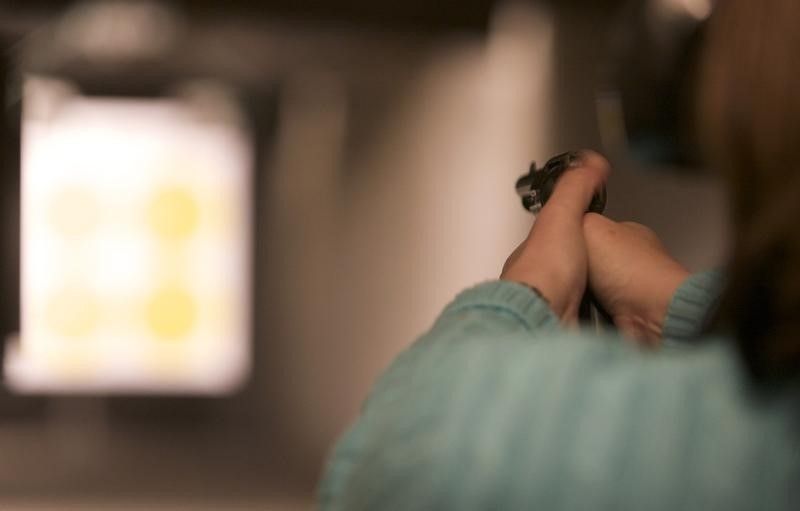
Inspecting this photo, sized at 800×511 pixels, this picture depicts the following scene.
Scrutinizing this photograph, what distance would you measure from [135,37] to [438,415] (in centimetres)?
111

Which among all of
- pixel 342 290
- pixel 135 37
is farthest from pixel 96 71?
pixel 342 290

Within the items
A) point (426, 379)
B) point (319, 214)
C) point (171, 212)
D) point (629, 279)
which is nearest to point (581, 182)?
point (629, 279)

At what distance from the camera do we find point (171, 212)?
1467 millimetres

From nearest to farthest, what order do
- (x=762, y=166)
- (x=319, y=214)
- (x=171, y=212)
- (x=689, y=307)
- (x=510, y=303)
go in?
(x=762, y=166)
(x=510, y=303)
(x=689, y=307)
(x=319, y=214)
(x=171, y=212)

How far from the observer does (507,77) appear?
137 centimetres

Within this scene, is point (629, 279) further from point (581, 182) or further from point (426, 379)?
point (426, 379)

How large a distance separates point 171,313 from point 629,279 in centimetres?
105

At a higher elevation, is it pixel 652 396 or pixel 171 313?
pixel 652 396

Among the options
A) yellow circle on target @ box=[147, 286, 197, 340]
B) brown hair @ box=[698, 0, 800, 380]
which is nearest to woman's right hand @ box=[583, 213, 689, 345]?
brown hair @ box=[698, 0, 800, 380]

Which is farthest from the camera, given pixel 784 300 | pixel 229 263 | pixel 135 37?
pixel 229 263

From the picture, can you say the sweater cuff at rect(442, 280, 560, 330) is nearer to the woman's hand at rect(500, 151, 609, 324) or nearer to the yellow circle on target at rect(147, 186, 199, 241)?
the woman's hand at rect(500, 151, 609, 324)

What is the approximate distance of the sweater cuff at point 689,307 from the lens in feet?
1.67

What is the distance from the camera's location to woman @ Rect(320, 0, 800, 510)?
0.27 metres

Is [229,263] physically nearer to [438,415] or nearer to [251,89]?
[251,89]
